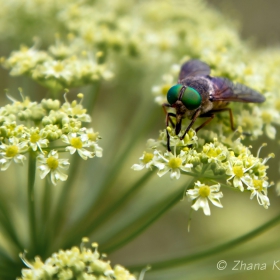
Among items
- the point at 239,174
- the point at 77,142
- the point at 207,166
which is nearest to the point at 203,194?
the point at 207,166

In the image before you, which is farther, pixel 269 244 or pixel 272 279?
pixel 272 279

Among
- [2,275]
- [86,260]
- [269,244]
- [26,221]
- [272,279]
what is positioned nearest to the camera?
[86,260]

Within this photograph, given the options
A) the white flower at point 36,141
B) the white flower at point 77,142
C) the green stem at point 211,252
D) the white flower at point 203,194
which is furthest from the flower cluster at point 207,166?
the white flower at point 36,141

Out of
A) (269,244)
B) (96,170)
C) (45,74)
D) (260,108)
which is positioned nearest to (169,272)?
(269,244)

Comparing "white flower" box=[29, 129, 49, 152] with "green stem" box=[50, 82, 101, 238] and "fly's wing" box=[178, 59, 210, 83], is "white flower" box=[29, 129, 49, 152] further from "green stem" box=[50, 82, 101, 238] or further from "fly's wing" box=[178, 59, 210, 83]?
"fly's wing" box=[178, 59, 210, 83]

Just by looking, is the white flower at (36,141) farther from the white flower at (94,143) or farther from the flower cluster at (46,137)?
the white flower at (94,143)

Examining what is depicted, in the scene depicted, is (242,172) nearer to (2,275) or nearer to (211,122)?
(211,122)
